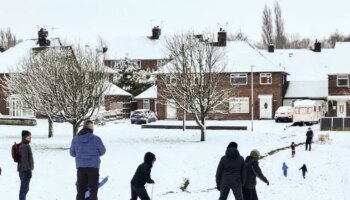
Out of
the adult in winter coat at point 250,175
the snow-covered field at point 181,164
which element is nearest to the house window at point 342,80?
the snow-covered field at point 181,164

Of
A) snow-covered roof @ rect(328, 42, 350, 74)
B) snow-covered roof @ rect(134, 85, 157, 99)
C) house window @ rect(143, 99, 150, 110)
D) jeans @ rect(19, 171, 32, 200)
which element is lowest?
jeans @ rect(19, 171, 32, 200)

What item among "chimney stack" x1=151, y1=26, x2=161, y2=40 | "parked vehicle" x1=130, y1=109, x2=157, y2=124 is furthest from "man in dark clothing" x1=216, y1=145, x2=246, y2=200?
"chimney stack" x1=151, y1=26, x2=161, y2=40

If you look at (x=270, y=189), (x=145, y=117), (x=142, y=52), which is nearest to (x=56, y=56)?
(x=145, y=117)

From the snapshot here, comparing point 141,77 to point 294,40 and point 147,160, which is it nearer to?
point 147,160

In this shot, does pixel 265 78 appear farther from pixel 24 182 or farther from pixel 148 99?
pixel 24 182

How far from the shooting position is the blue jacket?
1205cm

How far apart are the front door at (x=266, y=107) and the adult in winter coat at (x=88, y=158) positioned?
172 feet

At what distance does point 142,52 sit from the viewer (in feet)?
278

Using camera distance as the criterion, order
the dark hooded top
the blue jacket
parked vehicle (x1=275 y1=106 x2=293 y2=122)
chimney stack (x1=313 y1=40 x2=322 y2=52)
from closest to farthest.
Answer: the blue jacket < the dark hooded top < parked vehicle (x1=275 y1=106 x2=293 y2=122) < chimney stack (x1=313 y1=40 x2=322 y2=52)

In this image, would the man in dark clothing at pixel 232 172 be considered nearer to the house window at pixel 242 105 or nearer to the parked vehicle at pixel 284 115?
the parked vehicle at pixel 284 115

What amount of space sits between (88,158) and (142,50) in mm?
73659

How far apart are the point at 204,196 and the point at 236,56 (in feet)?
154

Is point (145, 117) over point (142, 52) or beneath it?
beneath

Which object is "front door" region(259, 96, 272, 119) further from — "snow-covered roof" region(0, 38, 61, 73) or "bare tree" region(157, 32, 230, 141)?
"snow-covered roof" region(0, 38, 61, 73)
